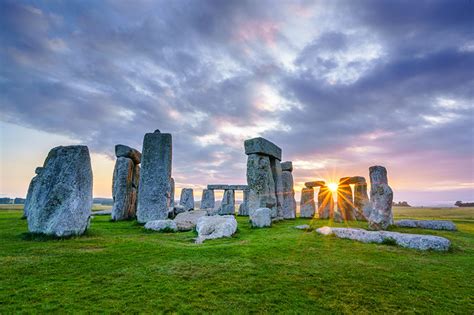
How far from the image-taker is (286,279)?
436cm

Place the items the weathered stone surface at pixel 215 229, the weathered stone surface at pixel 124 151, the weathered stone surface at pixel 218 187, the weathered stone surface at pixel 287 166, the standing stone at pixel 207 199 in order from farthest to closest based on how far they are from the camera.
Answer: the standing stone at pixel 207 199
the weathered stone surface at pixel 218 187
the weathered stone surface at pixel 287 166
the weathered stone surface at pixel 124 151
the weathered stone surface at pixel 215 229

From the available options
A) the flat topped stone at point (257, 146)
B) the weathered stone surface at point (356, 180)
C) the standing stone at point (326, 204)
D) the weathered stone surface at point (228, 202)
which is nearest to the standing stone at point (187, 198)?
the weathered stone surface at point (228, 202)

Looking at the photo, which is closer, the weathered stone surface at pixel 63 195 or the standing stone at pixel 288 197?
the weathered stone surface at pixel 63 195

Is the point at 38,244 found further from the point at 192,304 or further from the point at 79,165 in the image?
the point at 192,304

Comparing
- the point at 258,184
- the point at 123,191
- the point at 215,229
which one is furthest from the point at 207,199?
the point at 215,229

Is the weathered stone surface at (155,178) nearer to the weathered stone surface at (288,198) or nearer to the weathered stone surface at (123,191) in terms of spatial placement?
the weathered stone surface at (123,191)

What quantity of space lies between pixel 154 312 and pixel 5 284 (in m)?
2.37

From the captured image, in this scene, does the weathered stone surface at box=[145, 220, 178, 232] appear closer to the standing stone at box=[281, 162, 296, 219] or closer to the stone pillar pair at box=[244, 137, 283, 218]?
the stone pillar pair at box=[244, 137, 283, 218]

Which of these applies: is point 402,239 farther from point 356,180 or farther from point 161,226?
point 356,180

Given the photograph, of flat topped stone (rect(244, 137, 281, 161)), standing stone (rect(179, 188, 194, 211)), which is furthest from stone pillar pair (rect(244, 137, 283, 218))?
standing stone (rect(179, 188, 194, 211))

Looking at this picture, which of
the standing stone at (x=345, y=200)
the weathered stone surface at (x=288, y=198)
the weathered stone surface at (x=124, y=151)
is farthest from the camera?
the weathered stone surface at (x=288, y=198)

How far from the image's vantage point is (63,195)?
23.4 ft

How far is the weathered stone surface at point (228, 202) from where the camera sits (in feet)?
86.6

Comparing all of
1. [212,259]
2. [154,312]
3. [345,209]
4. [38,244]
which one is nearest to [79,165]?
[38,244]
